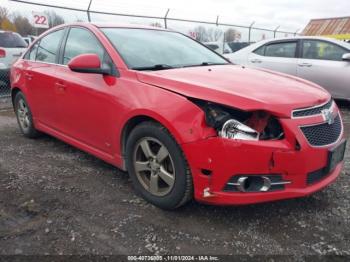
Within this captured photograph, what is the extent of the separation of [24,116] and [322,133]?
4.05 meters

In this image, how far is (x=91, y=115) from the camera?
3555mm

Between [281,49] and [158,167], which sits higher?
[158,167]

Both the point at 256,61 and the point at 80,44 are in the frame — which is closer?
the point at 80,44

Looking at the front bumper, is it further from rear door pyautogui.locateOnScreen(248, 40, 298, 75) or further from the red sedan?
rear door pyautogui.locateOnScreen(248, 40, 298, 75)

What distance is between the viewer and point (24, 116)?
516 centimetres

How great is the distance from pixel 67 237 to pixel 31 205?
2.20 ft

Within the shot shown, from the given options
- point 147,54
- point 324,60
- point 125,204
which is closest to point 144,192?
point 125,204

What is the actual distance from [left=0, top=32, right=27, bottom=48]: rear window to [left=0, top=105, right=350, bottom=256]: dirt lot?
21.7ft

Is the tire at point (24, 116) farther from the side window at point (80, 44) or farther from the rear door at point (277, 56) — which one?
the rear door at point (277, 56)

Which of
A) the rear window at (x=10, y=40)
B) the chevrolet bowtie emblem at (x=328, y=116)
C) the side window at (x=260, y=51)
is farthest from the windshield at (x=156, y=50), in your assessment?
the rear window at (x=10, y=40)

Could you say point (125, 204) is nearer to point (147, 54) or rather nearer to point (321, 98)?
point (147, 54)

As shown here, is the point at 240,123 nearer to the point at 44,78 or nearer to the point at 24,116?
the point at 44,78

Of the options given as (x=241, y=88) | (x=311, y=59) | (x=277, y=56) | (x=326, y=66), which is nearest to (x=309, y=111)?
(x=241, y=88)

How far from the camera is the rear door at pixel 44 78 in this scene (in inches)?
165
